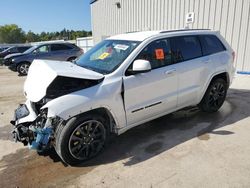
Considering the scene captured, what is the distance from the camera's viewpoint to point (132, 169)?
332 cm

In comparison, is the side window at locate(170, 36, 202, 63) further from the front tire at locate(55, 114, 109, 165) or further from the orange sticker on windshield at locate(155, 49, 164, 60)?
the front tire at locate(55, 114, 109, 165)

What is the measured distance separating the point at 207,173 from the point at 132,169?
984 mm

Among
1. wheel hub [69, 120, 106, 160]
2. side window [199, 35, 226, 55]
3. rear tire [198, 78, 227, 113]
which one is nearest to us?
wheel hub [69, 120, 106, 160]

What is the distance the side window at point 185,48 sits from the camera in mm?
4301

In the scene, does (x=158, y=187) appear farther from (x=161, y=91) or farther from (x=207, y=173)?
(x=161, y=91)

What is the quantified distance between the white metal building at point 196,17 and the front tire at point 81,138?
7.13m

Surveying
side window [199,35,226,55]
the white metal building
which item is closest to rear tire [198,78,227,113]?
side window [199,35,226,55]

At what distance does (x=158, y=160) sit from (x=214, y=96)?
2.36 m

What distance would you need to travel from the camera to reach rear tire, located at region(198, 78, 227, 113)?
5.03 meters

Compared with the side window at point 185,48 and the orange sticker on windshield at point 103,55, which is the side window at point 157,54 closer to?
the side window at point 185,48

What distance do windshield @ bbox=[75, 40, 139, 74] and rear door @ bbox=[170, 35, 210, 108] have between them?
884mm

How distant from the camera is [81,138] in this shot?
338cm

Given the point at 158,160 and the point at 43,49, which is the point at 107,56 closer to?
the point at 158,160

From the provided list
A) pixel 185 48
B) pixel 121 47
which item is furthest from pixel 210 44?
pixel 121 47
